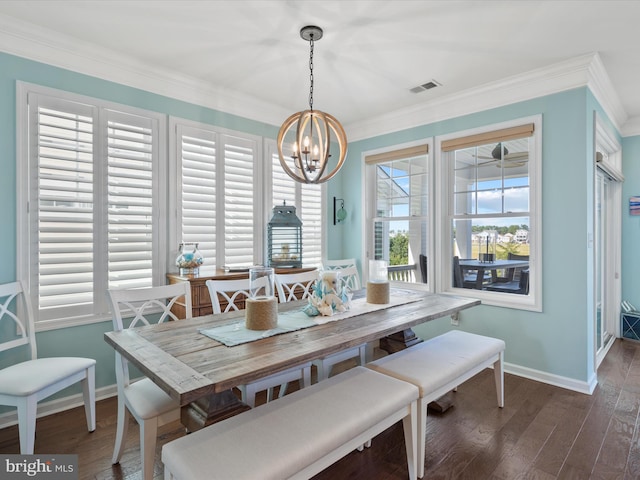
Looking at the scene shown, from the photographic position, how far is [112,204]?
2.83 m

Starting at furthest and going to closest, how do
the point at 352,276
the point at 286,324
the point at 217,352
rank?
the point at 352,276 < the point at 286,324 < the point at 217,352

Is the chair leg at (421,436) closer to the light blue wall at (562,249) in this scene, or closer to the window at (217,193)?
the light blue wall at (562,249)

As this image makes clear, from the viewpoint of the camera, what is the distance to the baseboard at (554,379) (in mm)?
2885

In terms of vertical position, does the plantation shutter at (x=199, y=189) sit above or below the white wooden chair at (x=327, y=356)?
above

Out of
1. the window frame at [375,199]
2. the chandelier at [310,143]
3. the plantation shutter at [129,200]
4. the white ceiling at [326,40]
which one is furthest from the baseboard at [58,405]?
the window frame at [375,199]

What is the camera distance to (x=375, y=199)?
15.1 feet

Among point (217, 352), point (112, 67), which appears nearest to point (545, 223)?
point (217, 352)

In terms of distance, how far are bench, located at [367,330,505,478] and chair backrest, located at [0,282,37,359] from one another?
90.9 inches

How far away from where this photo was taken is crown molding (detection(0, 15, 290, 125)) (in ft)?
7.91

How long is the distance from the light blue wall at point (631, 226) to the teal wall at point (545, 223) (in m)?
1.64

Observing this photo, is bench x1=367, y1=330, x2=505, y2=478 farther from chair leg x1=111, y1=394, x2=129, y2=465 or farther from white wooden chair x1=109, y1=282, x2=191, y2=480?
chair leg x1=111, y1=394, x2=129, y2=465

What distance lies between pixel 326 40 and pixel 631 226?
4.28 metres

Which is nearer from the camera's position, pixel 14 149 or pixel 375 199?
pixel 14 149

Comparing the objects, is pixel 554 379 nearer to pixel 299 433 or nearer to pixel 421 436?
pixel 421 436
